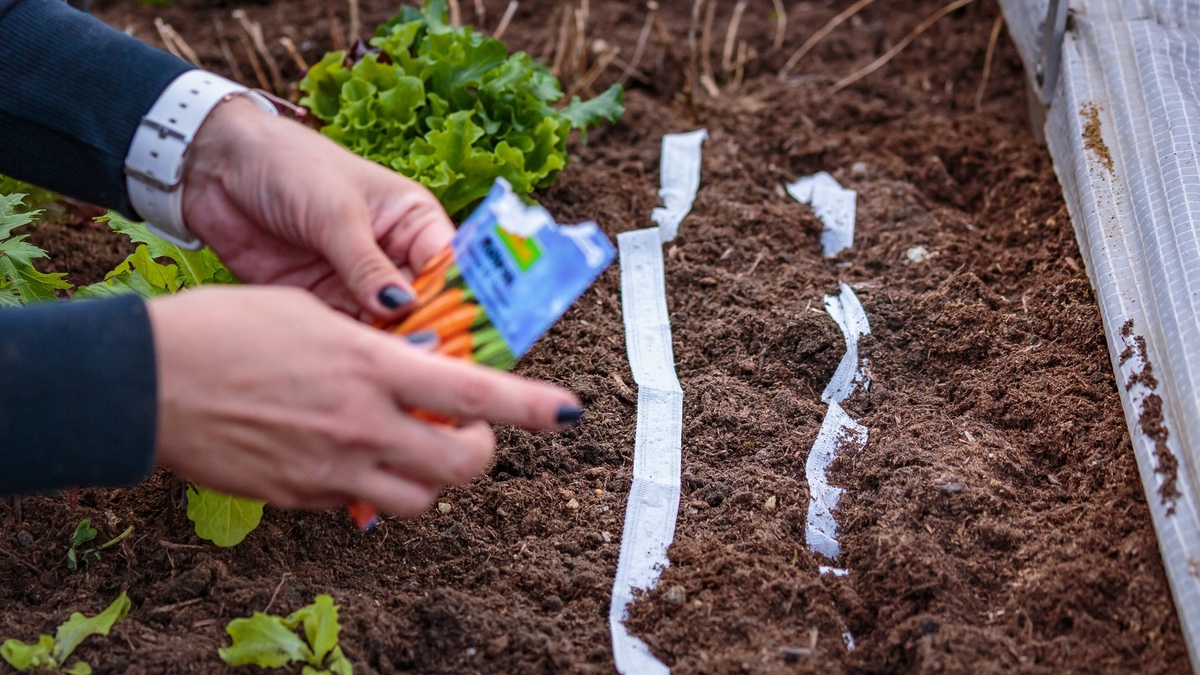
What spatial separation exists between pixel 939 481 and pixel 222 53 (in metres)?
3.75

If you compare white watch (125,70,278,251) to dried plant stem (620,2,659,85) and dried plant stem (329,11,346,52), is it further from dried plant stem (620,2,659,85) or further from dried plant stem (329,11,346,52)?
dried plant stem (620,2,659,85)

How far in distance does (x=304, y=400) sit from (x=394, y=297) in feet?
1.03

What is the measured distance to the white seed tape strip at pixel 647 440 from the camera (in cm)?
220

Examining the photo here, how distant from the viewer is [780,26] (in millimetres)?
4578

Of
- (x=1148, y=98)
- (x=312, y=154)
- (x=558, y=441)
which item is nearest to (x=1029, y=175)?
(x=1148, y=98)

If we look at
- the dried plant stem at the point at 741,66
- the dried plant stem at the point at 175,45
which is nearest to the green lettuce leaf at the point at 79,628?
the dried plant stem at the point at 175,45

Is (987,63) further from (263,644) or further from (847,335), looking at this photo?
(263,644)

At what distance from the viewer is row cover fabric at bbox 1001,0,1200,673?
2.07 metres

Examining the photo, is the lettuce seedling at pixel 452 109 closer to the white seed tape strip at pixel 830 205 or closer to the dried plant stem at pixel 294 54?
the dried plant stem at pixel 294 54

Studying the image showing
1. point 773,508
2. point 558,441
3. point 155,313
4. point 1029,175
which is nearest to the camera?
point 155,313

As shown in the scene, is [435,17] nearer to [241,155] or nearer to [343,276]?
[241,155]

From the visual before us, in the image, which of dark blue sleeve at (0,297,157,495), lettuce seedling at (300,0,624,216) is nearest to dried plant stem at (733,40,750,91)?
lettuce seedling at (300,0,624,216)

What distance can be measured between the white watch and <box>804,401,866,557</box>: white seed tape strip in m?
1.55

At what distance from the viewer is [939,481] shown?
2268 millimetres
